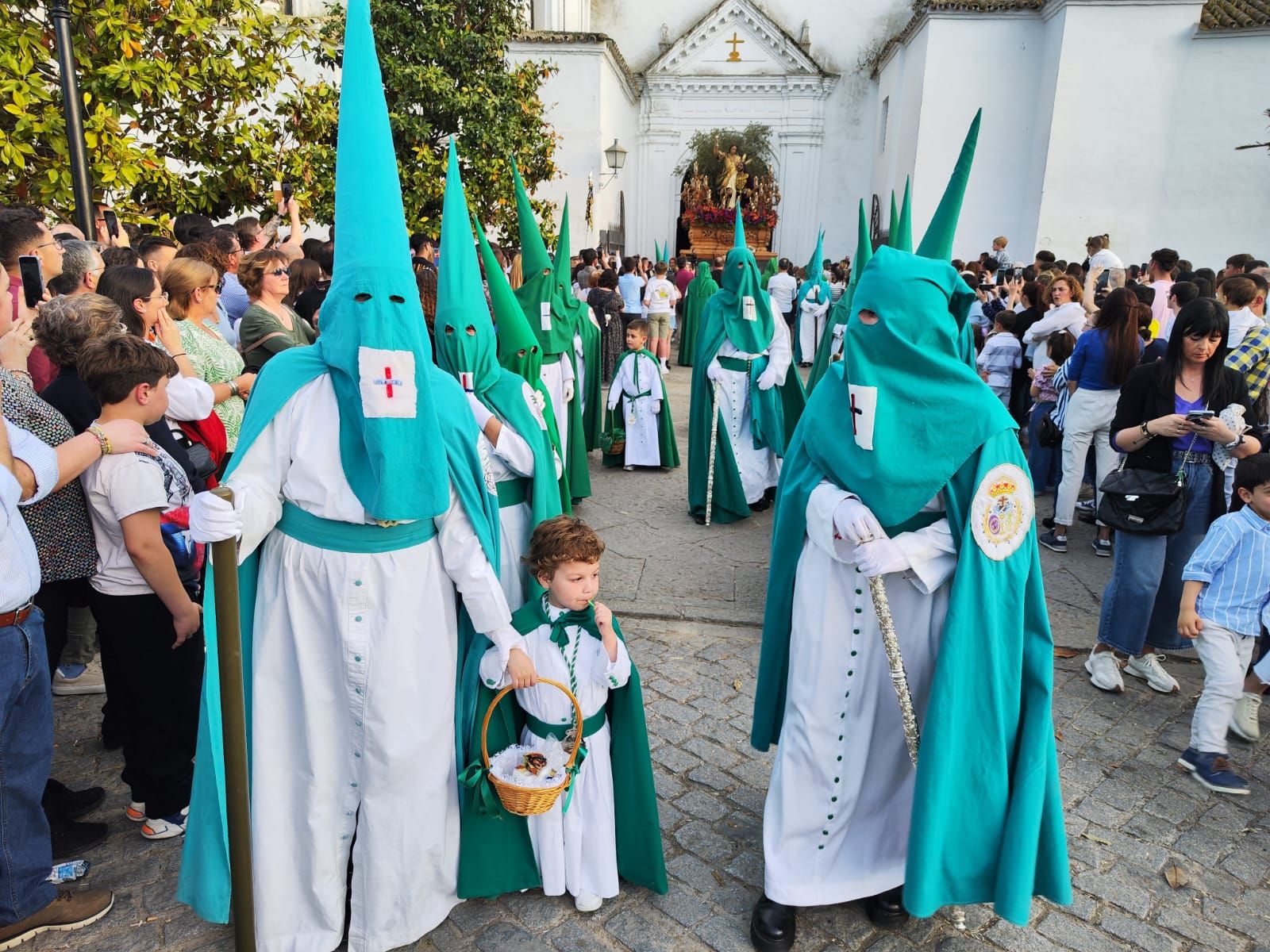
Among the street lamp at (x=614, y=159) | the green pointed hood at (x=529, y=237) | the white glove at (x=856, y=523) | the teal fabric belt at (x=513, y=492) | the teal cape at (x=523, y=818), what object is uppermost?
Result: the street lamp at (x=614, y=159)

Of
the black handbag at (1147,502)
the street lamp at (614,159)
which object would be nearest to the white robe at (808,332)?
the street lamp at (614,159)

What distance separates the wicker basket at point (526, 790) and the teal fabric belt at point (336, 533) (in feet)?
1.90

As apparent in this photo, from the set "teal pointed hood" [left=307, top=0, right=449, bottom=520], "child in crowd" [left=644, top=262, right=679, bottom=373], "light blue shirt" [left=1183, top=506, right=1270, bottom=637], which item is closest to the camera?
"teal pointed hood" [left=307, top=0, right=449, bottom=520]

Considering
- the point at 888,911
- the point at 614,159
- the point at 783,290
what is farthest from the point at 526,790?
the point at 614,159

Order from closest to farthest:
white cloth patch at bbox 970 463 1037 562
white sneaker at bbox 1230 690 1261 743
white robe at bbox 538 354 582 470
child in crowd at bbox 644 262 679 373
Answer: white cloth patch at bbox 970 463 1037 562, white sneaker at bbox 1230 690 1261 743, white robe at bbox 538 354 582 470, child in crowd at bbox 644 262 679 373

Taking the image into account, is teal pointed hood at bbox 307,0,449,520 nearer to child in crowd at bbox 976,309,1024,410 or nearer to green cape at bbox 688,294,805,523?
green cape at bbox 688,294,805,523

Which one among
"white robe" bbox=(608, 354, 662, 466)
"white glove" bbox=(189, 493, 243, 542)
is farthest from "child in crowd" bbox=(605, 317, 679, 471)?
"white glove" bbox=(189, 493, 243, 542)

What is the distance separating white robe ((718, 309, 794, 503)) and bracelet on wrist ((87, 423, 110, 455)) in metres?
5.11

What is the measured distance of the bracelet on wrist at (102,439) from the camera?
281cm

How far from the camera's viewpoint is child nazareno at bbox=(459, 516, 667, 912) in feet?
9.52

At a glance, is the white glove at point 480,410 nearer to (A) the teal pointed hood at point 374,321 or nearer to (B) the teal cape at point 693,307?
(A) the teal pointed hood at point 374,321

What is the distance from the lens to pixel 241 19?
7191 mm

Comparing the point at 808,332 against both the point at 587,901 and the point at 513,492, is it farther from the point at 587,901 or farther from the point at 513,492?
the point at 587,901

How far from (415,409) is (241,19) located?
20.8 feet
